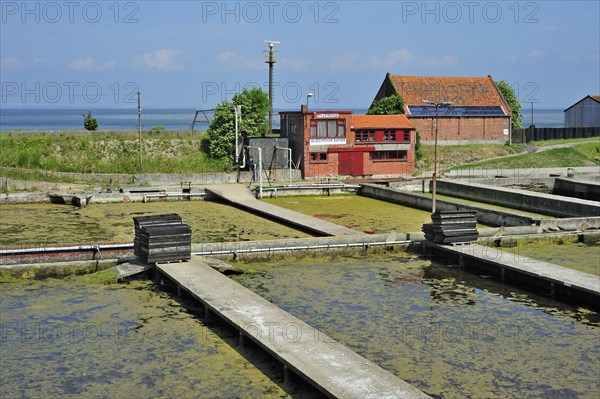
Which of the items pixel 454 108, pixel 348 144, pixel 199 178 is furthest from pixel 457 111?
pixel 199 178

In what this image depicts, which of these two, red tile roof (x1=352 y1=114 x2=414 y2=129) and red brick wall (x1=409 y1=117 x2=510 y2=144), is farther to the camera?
red brick wall (x1=409 y1=117 x2=510 y2=144)

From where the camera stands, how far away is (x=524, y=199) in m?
43.2

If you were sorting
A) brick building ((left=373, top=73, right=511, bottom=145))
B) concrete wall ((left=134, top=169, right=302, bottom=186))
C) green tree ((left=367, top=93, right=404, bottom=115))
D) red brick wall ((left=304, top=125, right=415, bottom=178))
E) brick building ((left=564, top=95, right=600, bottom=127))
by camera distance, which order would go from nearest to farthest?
concrete wall ((left=134, top=169, right=302, bottom=186))
red brick wall ((left=304, top=125, right=415, bottom=178))
green tree ((left=367, top=93, right=404, bottom=115))
brick building ((left=373, top=73, right=511, bottom=145))
brick building ((left=564, top=95, right=600, bottom=127))

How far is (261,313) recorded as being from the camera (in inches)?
763

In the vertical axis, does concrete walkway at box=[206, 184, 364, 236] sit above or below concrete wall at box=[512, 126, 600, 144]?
below

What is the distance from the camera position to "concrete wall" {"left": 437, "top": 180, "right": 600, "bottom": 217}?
38.8 metres

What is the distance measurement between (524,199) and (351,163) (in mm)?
16042

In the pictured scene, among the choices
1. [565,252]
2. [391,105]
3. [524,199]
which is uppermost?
[391,105]

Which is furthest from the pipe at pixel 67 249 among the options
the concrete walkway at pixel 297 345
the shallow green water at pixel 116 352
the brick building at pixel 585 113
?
the brick building at pixel 585 113

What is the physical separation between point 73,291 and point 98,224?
44.6ft

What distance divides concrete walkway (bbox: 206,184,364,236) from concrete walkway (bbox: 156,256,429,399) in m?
10.2

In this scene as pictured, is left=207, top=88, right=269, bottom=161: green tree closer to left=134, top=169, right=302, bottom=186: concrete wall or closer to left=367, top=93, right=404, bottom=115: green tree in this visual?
left=134, top=169, right=302, bottom=186: concrete wall

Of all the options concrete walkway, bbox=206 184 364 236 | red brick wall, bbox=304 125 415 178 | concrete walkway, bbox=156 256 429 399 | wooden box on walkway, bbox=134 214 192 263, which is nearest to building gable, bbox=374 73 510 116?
red brick wall, bbox=304 125 415 178

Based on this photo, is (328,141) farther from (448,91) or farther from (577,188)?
(448,91)
